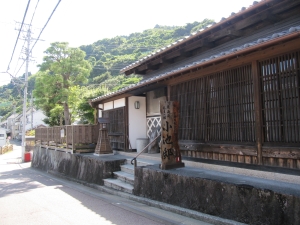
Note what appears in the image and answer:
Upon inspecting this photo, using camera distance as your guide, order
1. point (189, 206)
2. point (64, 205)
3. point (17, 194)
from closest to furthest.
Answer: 1. point (189, 206)
2. point (64, 205)
3. point (17, 194)

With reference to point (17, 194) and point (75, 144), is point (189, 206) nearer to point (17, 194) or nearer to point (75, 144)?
point (17, 194)

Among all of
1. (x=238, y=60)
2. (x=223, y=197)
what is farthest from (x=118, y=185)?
(x=238, y=60)

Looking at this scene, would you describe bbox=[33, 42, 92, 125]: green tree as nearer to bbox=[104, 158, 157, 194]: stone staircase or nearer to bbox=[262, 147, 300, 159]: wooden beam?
bbox=[104, 158, 157, 194]: stone staircase

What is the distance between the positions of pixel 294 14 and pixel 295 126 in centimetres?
380

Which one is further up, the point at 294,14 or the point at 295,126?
the point at 294,14

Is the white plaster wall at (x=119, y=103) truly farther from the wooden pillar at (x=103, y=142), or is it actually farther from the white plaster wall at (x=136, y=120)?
the wooden pillar at (x=103, y=142)

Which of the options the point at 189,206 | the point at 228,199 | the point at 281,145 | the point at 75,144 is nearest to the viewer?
the point at 228,199

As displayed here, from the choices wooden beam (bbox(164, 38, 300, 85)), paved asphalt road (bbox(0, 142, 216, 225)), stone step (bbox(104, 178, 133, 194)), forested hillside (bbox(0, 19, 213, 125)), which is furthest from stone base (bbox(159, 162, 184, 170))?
forested hillside (bbox(0, 19, 213, 125))

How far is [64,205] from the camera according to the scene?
313 inches

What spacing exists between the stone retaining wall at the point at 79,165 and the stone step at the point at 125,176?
343 millimetres

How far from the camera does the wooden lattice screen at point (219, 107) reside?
6.55 metres

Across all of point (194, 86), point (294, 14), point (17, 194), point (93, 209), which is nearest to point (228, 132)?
point (194, 86)

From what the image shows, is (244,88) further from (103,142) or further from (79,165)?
(79,165)

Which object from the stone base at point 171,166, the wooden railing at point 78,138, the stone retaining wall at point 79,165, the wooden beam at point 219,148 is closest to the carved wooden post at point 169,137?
the stone base at point 171,166
